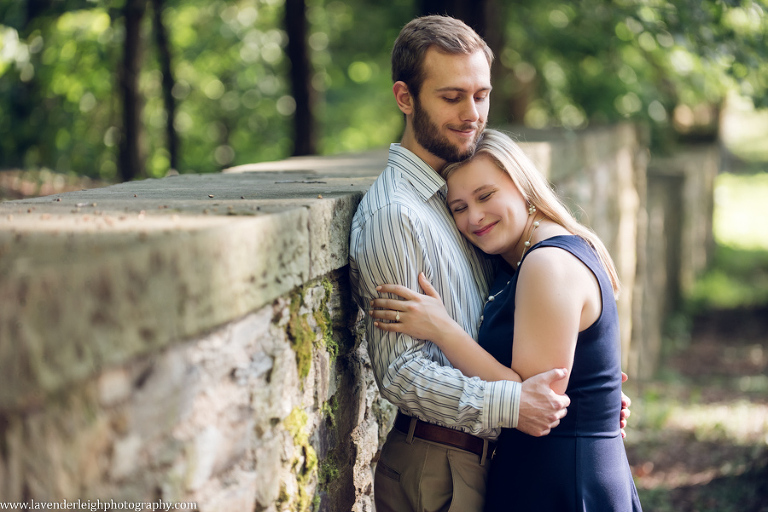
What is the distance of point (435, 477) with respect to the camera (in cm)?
226

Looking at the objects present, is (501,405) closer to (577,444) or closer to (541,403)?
(541,403)

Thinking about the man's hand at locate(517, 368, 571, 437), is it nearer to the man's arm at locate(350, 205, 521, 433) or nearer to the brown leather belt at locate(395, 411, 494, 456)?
the man's arm at locate(350, 205, 521, 433)

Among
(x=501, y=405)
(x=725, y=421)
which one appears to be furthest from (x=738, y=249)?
(x=501, y=405)

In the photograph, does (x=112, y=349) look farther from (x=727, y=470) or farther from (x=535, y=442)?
(x=727, y=470)

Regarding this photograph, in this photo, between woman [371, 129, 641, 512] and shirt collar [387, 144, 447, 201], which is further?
shirt collar [387, 144, 447, 201]

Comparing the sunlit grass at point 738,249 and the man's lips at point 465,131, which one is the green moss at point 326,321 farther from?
the sunlit grass at point 738,249

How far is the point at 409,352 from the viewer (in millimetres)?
2145

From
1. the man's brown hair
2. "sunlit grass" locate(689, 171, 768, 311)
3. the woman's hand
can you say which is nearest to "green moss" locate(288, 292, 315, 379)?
the woman's hand

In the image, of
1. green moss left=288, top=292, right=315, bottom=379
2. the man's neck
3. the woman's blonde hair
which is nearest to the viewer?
green moss left=288, top=292, right=315, bottom=379

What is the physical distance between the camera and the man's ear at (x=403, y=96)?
256cm

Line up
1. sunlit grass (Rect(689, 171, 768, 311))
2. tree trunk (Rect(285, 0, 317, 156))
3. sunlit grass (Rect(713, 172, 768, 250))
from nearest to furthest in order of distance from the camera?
tree trunk (Rect(285, 0, 317, 156)), sunlit grass (Rect(689, 171, 768, 311)), sunlit grass (Rect(713, 172, 768, 250))

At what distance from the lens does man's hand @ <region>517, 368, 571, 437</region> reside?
206 cm

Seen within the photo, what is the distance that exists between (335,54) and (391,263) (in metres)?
8.95

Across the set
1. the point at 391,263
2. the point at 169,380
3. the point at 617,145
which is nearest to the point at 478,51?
the point at 391,263
